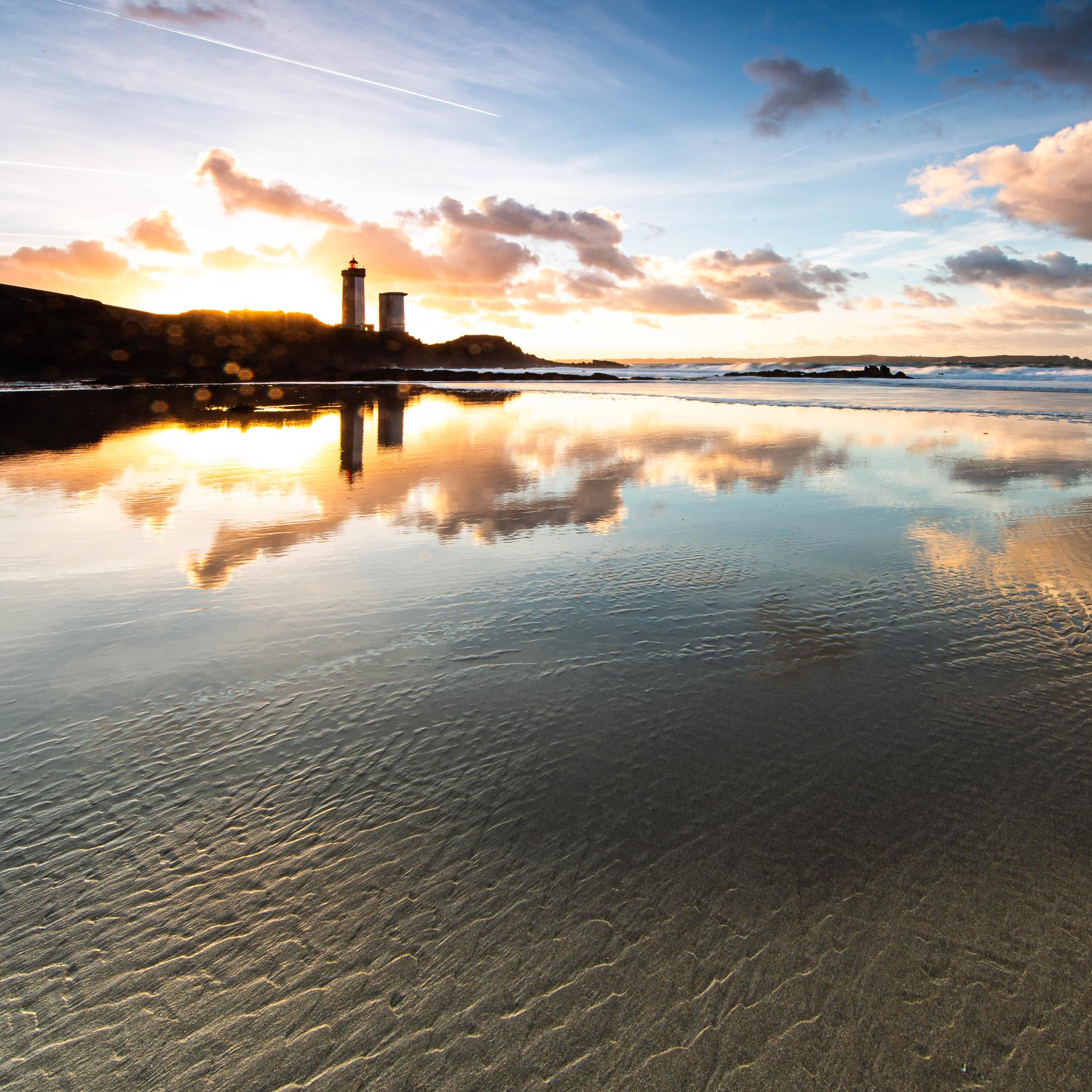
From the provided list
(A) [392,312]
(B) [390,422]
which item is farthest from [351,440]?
(A) [392,312]

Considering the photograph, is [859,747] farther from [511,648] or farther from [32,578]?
[32,578]

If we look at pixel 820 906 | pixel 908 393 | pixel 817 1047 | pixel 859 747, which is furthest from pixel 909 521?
pixel 908 393

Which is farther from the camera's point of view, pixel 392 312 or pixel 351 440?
pixel 392 312

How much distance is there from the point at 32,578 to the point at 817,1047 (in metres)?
9.92

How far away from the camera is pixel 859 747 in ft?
15.9

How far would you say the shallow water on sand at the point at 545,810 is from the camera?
9.24ft

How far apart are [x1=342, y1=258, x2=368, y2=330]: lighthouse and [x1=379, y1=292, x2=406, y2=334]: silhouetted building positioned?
12.5 meters

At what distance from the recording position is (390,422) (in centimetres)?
2955

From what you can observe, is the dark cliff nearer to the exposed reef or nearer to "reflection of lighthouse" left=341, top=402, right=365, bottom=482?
"reflection of lighthouse" left=341, top=402, right=365, bottom=482

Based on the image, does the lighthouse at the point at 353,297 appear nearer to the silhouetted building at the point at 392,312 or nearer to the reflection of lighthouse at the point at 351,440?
the silhouetted building at the point at 392,312

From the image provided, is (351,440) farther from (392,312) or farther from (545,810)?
(392,312)

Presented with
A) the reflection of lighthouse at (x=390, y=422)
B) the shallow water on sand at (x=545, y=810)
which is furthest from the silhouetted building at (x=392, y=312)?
the shallow water on sand at (x=545, y=810)

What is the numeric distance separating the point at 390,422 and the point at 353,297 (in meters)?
124

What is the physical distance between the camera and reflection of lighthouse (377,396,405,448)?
888 inches
